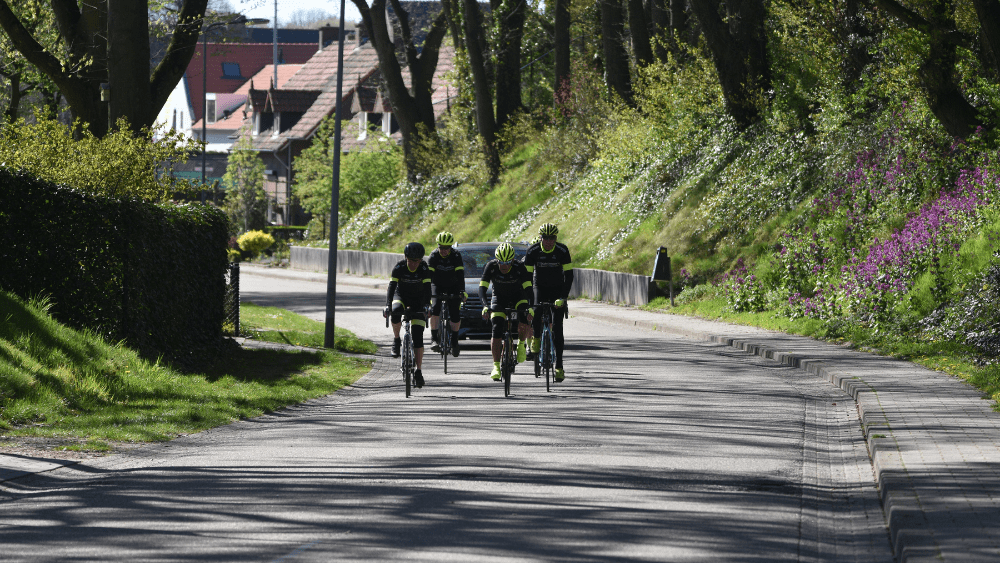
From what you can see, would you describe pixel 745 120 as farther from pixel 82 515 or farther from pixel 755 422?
pixel 82 515

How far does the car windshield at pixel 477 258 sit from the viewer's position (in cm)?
2141

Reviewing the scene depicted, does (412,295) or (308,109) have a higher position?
(308,109)

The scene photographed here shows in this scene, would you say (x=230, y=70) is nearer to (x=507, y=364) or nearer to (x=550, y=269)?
(x=550, y=269)

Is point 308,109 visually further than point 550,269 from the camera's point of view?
Yes

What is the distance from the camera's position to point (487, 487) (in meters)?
8.00

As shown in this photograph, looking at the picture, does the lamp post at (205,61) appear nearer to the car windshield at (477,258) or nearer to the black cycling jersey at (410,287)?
the car windshield at (477,258)

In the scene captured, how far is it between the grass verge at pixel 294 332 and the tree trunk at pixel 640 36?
14446 millimetres

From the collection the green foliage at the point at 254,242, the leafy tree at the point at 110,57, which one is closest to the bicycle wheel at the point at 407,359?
the leafy tree at the point at 110,57

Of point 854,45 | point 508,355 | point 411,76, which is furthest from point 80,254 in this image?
point 411,76

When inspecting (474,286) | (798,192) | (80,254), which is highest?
(798,192)

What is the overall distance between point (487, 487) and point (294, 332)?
46.7ft

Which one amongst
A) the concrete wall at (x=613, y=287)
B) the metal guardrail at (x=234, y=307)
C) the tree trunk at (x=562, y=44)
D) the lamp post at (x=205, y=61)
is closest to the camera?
the metal guardrail at (x=234, y=307)

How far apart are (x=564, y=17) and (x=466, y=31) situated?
373 centimetres

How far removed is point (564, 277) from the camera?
14.4 metres
